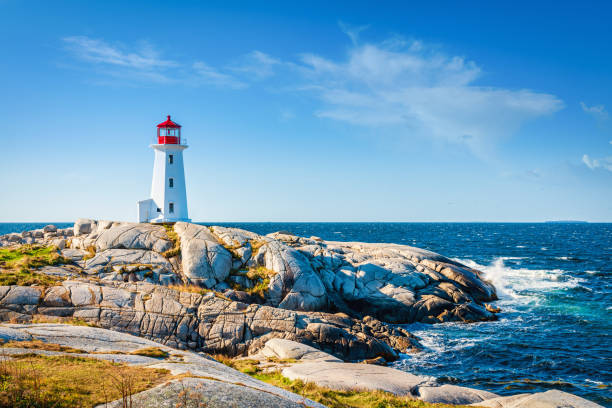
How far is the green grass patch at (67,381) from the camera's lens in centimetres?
758

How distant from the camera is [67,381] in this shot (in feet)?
28.5

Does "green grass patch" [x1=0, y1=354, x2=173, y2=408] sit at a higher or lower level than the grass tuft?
lower

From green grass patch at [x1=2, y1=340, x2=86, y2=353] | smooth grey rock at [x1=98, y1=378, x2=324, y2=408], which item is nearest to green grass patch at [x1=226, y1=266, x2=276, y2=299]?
green grass patch at [x1=2, y1=340, x2=86, y2=353]

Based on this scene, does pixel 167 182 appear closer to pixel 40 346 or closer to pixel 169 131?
pixel 169 131

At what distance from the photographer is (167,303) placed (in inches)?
861

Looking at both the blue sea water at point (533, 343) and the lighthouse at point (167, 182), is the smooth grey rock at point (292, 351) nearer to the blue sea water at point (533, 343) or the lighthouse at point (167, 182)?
the blue sea water at point (533, 343)

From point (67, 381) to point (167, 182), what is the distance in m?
32.9

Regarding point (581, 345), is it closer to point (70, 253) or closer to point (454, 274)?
point (454, 274)

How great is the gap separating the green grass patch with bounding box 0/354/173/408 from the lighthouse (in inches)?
1186

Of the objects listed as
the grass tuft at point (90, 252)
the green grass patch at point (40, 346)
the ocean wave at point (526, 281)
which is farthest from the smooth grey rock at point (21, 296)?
the ocean wave at point (526, 281)

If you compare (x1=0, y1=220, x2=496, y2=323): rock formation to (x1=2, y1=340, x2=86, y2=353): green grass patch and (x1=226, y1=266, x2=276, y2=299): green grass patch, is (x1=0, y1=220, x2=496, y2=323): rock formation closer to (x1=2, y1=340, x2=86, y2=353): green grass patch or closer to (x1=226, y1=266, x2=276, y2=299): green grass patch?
(x1=226, y1=266, x2=276, y2=299): green grass patch

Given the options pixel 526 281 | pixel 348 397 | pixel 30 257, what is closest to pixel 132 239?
pixel 30 257

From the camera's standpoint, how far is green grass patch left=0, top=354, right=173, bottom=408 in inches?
298

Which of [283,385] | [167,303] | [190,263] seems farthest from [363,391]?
[190,263]
